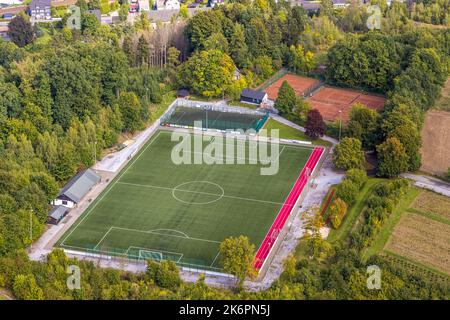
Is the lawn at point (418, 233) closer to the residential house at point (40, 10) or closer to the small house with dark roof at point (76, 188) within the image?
the small house with dark roof at point (76, 188)

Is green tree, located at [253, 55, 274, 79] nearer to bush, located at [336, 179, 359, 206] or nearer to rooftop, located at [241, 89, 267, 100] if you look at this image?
rooftop, located at [241, 89, 267, 100]

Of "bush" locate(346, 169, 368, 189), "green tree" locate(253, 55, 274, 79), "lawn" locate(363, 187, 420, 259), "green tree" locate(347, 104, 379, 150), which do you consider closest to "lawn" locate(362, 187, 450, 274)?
"lawn" locate(363, 187, 420, 259)

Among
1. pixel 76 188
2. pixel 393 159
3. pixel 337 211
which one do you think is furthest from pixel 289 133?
pixel 76 188

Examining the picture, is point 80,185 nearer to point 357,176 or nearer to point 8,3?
point 357,176

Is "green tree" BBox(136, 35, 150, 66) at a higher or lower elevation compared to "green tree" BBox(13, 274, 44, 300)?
higher

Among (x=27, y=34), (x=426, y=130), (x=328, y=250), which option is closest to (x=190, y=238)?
(x=328, y=250)

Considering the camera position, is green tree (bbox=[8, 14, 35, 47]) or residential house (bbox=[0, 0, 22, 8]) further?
residential house (bbox=[0, 0, 22, 8])
